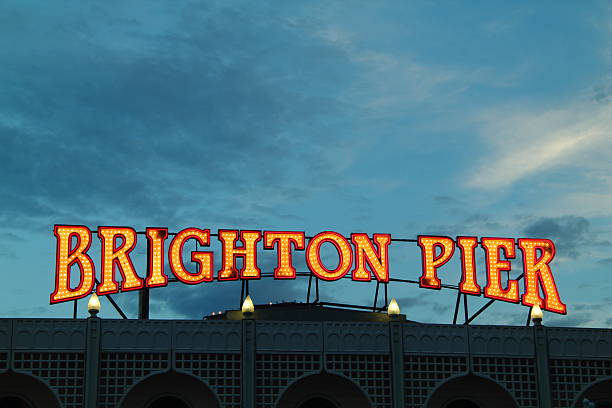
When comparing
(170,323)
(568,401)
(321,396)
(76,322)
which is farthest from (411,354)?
(76,322)

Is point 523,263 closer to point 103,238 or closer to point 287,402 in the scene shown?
point 287,402

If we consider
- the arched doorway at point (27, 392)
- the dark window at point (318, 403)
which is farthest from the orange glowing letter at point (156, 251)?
the dark window at point (318, 403)

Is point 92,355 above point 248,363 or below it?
above

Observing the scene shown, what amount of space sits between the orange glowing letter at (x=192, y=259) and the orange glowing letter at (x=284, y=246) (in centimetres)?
304

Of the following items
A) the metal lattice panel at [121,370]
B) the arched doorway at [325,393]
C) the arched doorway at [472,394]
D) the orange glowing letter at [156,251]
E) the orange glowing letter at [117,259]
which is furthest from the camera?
the orange glowing letter at [156,251]

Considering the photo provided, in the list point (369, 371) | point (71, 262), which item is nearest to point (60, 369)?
point (71, 262)

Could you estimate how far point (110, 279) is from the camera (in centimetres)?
4306

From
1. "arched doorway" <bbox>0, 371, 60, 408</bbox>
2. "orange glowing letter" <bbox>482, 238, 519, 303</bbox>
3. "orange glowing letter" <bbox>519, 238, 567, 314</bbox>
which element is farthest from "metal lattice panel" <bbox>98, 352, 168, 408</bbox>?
"orange glowing letter" <bbox>519, 238, 567, 314</bbox>

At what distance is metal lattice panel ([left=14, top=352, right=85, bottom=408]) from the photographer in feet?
119

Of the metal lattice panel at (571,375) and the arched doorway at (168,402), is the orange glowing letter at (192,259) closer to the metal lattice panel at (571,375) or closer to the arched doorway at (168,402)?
the arched doorway at (168,402)

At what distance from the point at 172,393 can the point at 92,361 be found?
13.8ft

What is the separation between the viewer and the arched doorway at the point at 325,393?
39625 millimetres

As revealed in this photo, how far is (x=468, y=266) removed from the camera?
47.3 metres

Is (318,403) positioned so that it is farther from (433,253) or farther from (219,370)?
(433,253)
